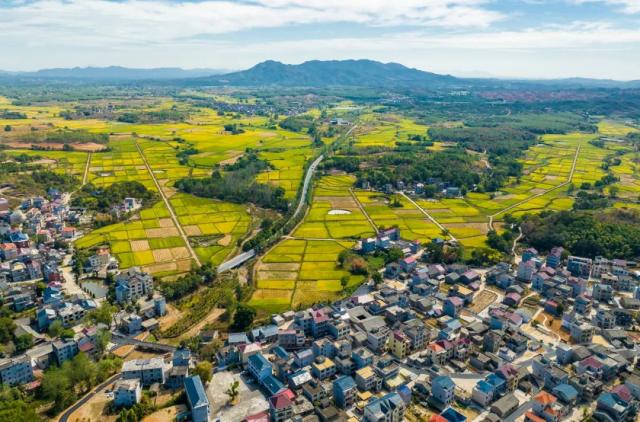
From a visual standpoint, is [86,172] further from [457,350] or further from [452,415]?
[452,415]

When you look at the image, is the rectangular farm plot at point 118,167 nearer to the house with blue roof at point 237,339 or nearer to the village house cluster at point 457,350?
the house with blue roof at point 237,339

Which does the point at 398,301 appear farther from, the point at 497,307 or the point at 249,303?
the point at 249,303

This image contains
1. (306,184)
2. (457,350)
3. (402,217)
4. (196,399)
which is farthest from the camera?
(306,184)

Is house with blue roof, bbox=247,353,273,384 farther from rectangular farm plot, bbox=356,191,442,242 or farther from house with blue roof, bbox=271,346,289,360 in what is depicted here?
rectangular farm plot, bbox=356,191,442,242

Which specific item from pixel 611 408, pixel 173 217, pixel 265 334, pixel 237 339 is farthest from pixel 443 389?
pixel 173 217

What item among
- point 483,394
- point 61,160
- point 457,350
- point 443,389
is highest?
point 61,160

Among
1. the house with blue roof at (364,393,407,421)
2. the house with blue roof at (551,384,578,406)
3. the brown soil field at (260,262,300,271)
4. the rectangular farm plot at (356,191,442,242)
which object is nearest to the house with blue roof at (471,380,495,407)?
the house with blue roof at (551,384,578,406)
